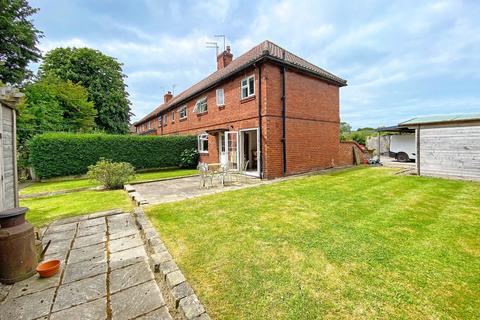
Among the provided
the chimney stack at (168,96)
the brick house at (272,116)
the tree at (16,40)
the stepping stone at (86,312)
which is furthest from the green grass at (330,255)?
the chimney stack at (168,96)

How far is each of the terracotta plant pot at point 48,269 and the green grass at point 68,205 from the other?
2838 mm

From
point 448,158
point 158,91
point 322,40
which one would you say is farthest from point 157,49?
point 158,91

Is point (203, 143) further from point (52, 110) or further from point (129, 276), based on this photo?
point (52, 110)

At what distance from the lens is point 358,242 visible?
3490 millimetres

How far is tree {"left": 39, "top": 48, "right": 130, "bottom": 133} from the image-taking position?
79.0 feet

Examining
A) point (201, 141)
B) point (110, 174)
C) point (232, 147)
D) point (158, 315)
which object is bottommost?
point (158, 315)

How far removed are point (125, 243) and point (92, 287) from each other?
49.2 inches

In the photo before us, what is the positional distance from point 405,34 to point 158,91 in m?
29.8

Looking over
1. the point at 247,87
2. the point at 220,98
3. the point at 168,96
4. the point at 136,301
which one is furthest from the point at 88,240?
the point at 168,96

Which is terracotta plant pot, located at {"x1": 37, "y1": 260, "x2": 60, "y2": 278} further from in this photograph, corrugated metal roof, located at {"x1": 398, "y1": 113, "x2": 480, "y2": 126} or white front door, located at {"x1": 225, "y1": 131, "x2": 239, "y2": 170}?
corrugated metal roof, located at {"x1": 398, "y1": 113, "x2": 480, "y2": 126}

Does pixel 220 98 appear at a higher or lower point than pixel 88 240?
higher

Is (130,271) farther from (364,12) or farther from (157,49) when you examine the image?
(157,49)

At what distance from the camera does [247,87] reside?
10.7 m

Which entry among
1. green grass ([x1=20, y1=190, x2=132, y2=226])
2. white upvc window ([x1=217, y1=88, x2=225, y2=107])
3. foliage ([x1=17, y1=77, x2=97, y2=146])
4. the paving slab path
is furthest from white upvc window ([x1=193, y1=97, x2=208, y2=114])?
the paving slab path
